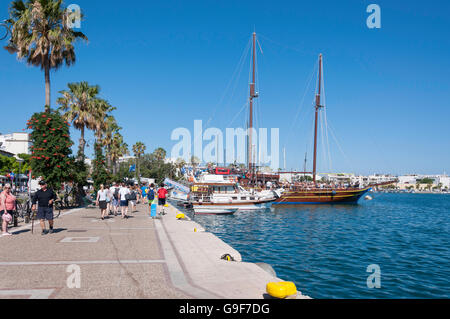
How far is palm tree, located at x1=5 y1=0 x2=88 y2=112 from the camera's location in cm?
2541

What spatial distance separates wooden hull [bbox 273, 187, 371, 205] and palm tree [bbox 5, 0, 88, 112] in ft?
117

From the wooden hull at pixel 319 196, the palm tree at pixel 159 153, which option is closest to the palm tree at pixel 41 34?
the wooden hull at pixel 319 196

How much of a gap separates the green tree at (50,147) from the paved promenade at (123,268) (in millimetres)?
10110

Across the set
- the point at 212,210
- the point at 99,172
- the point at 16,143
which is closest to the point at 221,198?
the point at 212,210

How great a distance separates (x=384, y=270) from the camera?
44.8ft

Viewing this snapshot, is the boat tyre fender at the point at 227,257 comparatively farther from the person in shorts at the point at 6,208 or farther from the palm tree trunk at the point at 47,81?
the palm tree trunk at the point at 47,81

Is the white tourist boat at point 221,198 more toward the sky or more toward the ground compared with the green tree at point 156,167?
more toward the ground

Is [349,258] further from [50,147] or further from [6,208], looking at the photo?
[50,147]

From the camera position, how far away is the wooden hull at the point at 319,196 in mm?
54438

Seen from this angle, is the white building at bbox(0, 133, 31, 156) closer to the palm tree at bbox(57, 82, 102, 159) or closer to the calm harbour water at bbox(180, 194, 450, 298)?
the palm tree at bbox(57, 82, 102, 159)

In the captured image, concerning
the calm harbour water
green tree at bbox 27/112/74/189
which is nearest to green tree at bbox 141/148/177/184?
green tree at bbox 27/112/74/189

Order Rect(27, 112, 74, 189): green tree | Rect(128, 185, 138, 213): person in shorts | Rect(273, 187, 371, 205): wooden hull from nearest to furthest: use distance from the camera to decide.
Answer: Rect(128, 185, 138, 213): person in shorts < Rect(27, 112, 74, 189): green tree < Rect(273, 187, 371, 205): wooden hull

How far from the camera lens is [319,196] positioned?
56.1 m
